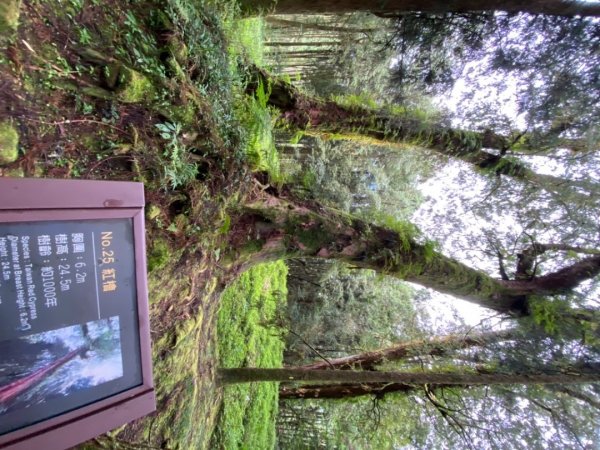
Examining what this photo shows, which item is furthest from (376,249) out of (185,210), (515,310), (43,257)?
(43,257)

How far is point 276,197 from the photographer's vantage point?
558 cm

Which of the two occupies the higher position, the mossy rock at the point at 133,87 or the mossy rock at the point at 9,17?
the mossy rock at the point at 9,17

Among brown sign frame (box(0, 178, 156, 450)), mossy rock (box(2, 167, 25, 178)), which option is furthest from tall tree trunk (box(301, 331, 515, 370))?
mossy rock (box(2, 167, 25, 178))

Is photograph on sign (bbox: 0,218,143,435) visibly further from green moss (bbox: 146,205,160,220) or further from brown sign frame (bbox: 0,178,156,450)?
green moss (bbox: 146,205,160,220)

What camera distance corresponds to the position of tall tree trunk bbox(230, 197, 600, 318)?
17.6 ft

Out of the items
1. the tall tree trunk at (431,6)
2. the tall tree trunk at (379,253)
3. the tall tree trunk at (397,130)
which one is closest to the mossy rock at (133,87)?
the tall tree trunk at (379,253)

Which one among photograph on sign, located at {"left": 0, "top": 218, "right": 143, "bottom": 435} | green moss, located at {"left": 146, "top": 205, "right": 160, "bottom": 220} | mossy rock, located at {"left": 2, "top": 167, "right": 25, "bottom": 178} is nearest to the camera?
photograph on sign, located at {"left": 0, "top": 218, "right": 143, "bottom": 435}

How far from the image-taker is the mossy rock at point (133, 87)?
9.98ft

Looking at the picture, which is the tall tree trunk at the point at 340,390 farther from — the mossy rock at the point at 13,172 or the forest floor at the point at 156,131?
the mossy rock at the point at 13,172

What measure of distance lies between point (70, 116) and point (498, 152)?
21.4 feet

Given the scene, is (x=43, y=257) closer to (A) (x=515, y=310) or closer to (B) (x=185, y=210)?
(B) (x=185, y=210)

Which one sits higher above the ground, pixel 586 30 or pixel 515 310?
pixel 586 30

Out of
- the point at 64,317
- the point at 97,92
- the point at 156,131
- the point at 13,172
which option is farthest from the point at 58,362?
the point at 156,131

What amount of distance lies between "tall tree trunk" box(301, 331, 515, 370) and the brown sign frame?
404 cm
